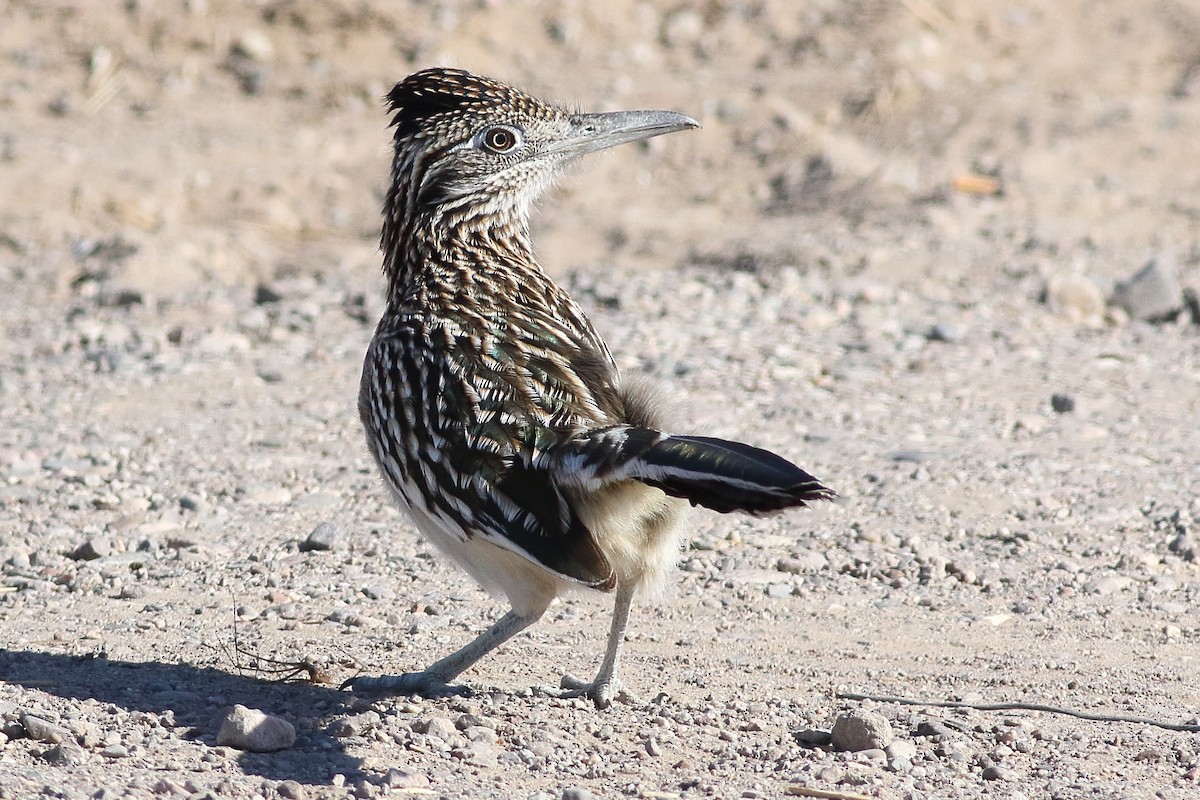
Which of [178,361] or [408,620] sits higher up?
[178,361]

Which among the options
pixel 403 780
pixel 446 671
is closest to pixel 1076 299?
pixel 446 671

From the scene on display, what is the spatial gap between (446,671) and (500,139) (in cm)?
203

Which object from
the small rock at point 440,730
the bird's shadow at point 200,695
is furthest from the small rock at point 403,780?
the small rock at point 440,730

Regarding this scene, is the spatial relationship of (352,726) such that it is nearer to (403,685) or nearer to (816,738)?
(403,685)

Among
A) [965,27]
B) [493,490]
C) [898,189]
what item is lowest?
[493,490]

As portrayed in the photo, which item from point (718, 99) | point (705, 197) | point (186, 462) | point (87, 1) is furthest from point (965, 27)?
point (186, 462)

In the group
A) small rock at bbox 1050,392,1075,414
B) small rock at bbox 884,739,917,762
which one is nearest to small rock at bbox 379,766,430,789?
small rock at bbox 884,739,917,762

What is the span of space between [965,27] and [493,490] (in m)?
11.0

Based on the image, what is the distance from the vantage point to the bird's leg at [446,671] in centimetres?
529

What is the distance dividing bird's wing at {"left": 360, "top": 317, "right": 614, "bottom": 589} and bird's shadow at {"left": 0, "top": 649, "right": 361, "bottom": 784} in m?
0.76

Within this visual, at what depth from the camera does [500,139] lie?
6016 millimetres

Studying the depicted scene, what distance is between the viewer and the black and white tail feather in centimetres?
405

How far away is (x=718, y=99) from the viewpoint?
13.5 meters

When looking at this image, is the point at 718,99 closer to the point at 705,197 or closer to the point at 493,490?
the point at 705,197
